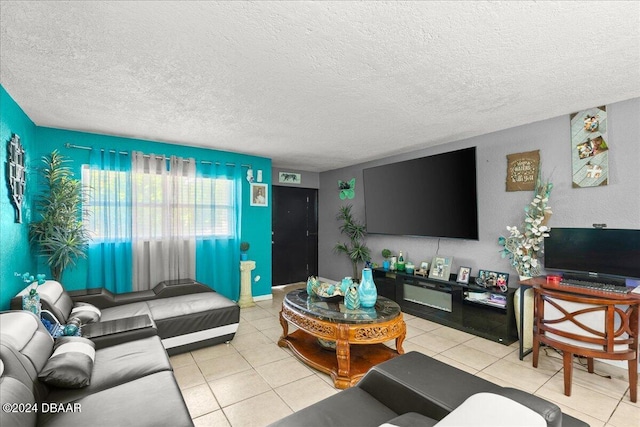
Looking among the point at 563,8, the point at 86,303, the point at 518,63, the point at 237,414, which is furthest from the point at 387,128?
the point at 86,303

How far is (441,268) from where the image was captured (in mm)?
4191

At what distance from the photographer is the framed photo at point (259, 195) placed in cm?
516

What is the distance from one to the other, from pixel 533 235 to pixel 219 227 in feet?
13.7

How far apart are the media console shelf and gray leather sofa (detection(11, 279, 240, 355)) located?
8.09 feet

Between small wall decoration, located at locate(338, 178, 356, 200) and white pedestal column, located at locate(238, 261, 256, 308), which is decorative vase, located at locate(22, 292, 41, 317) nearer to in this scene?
white pedestal column, located at locate(238, 261, 256, 308)

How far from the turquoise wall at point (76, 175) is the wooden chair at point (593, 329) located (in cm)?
406

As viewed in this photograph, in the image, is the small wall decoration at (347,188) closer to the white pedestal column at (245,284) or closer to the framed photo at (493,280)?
the white pedestal column at (245,284)

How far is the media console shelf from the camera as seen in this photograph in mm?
3379

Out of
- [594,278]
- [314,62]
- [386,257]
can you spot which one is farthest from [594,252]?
[314,62]

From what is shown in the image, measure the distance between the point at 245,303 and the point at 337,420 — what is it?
3.63m

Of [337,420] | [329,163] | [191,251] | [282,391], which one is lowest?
[282,391]

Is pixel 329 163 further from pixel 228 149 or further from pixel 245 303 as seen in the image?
pixel 245 303

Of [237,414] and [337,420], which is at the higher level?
[337,420]

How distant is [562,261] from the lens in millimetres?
2977
